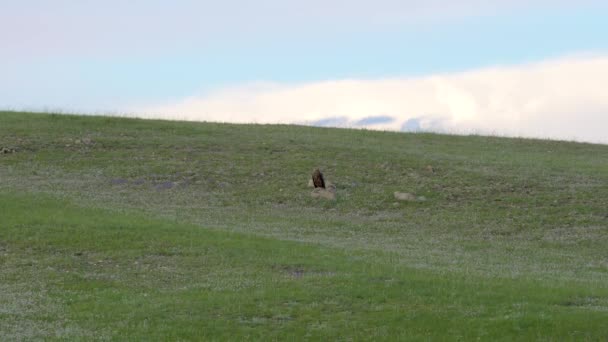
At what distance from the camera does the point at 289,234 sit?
31875 mm

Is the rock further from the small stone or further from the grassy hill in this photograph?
the grassy hill

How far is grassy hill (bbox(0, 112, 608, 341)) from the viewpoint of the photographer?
19281 mm

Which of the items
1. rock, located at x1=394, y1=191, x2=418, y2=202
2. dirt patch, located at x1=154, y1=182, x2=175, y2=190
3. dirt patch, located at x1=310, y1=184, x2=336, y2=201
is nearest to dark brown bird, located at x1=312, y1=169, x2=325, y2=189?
dirt patch, located at x1=310, y1=184, x2=336, y2=201

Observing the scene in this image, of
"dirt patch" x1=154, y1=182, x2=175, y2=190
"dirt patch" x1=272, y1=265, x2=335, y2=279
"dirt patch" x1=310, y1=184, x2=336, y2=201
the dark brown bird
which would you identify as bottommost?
"dirt patch" x1=272, y1=265, x2=335, y2=279

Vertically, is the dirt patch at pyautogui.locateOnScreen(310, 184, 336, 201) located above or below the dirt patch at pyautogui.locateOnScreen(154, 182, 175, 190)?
Result: above

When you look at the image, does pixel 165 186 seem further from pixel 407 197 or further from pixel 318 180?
pixel 407 197

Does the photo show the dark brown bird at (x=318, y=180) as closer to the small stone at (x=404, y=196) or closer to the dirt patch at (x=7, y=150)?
the small stone at (x=404, y=196)

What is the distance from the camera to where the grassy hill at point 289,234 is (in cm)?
1928

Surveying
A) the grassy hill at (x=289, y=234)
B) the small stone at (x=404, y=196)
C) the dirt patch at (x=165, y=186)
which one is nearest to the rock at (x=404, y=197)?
the small stone at (x=404, y=196)

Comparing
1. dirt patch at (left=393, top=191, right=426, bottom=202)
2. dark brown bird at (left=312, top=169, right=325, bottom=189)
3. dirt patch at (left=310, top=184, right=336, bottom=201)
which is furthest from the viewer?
dark brown bird at (left=312, top=169, right=325, bottom=189)

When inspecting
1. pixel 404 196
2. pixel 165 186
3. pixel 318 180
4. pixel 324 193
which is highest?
pixel 318 180

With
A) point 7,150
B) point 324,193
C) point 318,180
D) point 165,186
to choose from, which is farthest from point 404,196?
point 7,150

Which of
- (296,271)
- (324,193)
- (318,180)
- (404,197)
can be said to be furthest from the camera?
(318,180)

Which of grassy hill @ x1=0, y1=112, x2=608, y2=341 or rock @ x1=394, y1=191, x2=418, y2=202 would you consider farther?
rock @ x1=394, y1=191, x2=418, y2=202
